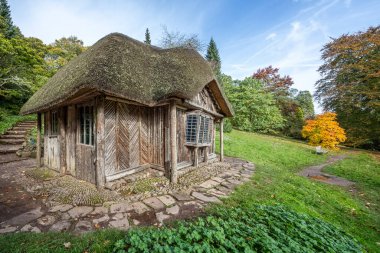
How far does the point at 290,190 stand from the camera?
5902 mm

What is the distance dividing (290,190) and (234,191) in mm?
2178

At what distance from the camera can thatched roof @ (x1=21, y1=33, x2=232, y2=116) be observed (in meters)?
4.33

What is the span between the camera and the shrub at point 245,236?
8.27ft

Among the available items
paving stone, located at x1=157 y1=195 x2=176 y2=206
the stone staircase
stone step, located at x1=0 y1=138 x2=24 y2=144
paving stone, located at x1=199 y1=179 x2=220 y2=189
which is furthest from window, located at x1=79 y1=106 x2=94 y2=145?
stone step, located at x1=0 y1=138 x2=24 y2=144

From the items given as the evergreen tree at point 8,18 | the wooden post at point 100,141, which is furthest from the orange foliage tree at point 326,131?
the evergreen tree at point 8,18

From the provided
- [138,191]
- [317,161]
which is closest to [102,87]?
[138,191]

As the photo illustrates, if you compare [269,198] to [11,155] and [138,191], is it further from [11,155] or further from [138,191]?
[11,155]

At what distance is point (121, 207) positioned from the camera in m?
3.99

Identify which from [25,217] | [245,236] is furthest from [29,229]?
[245,236]

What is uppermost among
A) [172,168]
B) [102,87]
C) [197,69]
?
[197,69]

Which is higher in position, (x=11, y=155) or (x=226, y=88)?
(x=226, y=88)

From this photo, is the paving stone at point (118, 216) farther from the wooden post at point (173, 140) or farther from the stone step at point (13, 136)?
the stone step at point (13, 136)

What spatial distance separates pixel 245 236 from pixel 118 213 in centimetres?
261

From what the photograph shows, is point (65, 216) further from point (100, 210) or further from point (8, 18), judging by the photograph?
point (8, 18)
